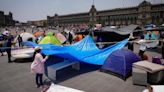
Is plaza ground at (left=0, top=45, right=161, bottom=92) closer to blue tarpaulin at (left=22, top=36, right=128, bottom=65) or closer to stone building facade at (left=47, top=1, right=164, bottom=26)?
blue tarpaulin at (left=22, top=36, right=128, bottom=65)

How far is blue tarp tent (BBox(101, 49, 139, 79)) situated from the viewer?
741cm

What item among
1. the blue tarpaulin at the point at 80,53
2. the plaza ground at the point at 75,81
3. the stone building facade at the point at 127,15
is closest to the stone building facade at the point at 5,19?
the stone building facade at the point at 127,15

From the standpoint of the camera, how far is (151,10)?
309ft

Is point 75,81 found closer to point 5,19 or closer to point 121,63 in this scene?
point 121,63

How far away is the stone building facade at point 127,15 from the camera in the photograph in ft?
293

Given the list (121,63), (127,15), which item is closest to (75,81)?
(121,63)

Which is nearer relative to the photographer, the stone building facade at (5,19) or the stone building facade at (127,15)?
the stone building facade at (127,15)

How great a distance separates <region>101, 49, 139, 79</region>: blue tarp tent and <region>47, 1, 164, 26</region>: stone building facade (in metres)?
66.5

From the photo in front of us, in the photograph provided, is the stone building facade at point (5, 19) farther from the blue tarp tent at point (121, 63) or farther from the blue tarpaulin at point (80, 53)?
the blue tarp tent at point (121, 63)

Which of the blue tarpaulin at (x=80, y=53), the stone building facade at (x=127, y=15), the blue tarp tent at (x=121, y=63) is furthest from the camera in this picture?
the stone building facade at (x=127, y=15)

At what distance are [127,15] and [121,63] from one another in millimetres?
101627

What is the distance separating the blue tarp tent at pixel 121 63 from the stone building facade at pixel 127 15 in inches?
2618

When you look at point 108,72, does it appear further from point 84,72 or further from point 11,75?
point 11,75

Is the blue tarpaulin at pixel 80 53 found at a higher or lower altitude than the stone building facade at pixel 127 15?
lower
